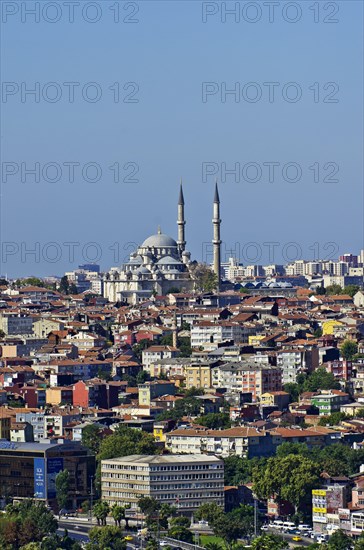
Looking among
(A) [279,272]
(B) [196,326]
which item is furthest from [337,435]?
(A) [279,272]

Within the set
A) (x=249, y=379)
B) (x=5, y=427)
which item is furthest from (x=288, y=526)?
(x=249, y=379)

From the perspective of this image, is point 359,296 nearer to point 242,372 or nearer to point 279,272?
point 242,372

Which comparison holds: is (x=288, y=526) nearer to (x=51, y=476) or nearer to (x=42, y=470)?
(x=51, y=476)

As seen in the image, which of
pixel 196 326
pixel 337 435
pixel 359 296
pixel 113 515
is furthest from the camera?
pixel 359 296

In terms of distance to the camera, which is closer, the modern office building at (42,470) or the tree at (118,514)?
the tree at (118,514)

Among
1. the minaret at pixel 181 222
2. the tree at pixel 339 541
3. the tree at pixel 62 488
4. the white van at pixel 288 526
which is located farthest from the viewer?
the minaret at pixel 181 222

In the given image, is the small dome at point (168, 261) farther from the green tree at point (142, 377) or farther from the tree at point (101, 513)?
the tree at point (101, 513)

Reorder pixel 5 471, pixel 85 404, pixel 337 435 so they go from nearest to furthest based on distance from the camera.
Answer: pixel 5 471 < pixel 337 435 < pixel 85 404

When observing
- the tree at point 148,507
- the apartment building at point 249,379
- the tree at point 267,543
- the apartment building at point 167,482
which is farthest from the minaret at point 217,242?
the tree at point 267,543
